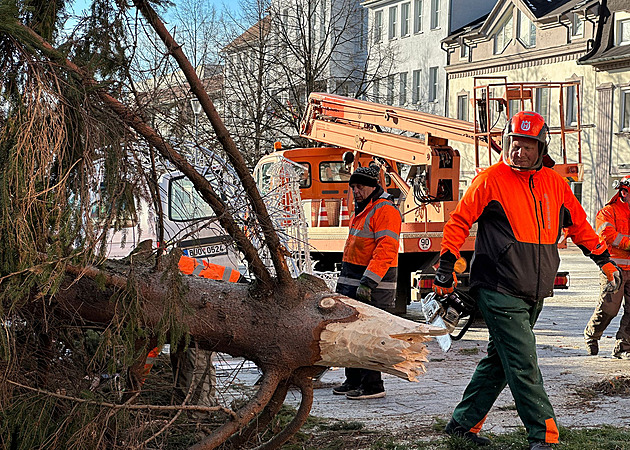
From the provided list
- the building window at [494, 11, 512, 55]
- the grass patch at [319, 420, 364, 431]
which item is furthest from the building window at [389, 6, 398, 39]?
the grass patch at [319, 420, 364, 431]

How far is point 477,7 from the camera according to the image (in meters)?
39.8

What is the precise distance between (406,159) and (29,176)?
369 inches

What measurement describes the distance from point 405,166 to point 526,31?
24.5 meters

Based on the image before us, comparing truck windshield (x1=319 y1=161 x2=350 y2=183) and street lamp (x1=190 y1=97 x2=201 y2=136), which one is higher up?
truck windshield (x1=319 y1=161 x2=350 y2=183)

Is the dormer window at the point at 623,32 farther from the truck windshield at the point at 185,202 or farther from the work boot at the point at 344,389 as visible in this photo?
the truck windshield at the point at 185,202

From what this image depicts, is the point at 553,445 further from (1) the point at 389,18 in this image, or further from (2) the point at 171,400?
(1) the point at 389,18

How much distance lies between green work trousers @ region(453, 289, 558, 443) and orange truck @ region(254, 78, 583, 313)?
18.6 feet

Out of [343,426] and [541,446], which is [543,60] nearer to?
[343,426]

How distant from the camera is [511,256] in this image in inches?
193

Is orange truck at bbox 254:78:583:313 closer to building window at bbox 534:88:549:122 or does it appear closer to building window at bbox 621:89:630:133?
building window at bbox 621:89:630:133

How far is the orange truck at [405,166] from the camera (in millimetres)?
11414

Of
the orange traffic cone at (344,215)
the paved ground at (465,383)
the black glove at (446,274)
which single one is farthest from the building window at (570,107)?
the black glove at (446,274)

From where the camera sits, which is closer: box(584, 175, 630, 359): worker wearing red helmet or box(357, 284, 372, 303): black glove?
box(357, 284, 372, 303): black glove

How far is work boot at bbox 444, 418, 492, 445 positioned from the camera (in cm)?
507
